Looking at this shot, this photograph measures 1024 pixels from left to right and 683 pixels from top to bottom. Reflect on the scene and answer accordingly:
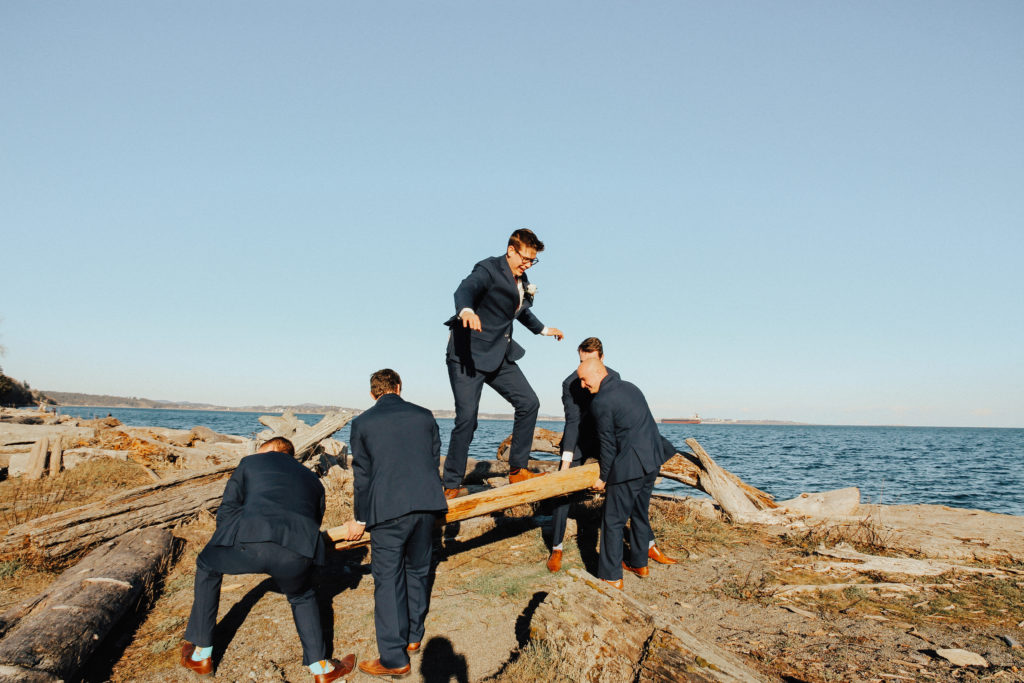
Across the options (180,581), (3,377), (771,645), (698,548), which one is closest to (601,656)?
(771,645)

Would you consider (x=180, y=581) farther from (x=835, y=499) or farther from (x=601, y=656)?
(x=835, y=499)

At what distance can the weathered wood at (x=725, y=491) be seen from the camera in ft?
27.3

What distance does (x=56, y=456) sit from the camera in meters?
12.2

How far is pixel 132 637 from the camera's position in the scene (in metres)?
4.94

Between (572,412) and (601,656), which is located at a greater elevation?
(572,412)

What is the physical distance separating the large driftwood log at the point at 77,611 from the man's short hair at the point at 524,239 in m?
4.88

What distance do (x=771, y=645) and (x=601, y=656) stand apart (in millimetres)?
1802

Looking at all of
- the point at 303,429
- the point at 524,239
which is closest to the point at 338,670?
the point at 524,239

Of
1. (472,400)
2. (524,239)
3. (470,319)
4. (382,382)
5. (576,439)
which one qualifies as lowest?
(576,439)

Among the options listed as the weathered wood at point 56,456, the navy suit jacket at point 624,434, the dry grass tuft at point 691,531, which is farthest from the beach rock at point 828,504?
the weathered wood at point 56,456

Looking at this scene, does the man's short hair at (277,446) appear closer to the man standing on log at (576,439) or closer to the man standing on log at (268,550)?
the man standing on log at (268,550)

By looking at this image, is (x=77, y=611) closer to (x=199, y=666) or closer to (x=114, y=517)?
(x=199, y=666)

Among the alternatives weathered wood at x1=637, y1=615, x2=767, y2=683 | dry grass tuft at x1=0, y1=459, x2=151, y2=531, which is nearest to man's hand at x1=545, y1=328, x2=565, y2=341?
weathered wood at x1=637, y1=615, x2=767, y2=683

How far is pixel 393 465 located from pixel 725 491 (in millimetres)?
5993
